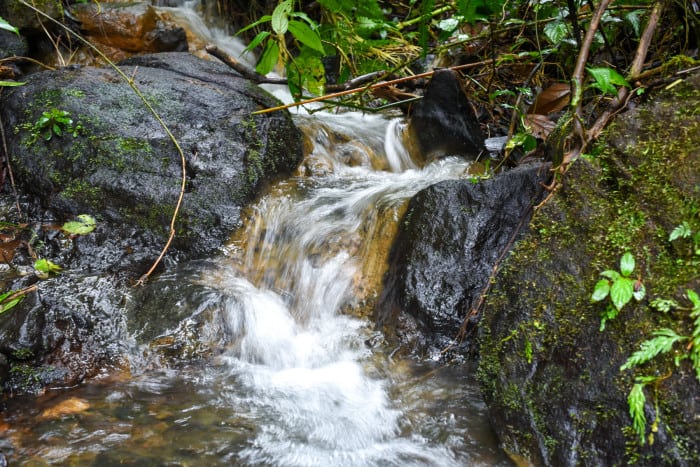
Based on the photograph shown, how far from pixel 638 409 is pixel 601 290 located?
424 mm

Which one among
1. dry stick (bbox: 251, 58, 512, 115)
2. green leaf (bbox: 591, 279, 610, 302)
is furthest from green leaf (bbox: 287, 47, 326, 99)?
green leaf (bbox: 591, 279, 610, 302)

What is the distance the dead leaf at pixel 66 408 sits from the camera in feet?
8.43

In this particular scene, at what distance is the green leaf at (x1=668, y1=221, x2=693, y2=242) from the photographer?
6.12 ft

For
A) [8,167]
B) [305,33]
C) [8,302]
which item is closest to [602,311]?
[305,33]

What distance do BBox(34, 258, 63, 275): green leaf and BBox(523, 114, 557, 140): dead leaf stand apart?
10.8 feet

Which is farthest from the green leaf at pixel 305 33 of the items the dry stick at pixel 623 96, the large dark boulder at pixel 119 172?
the large dark boulder at pixel 119 172

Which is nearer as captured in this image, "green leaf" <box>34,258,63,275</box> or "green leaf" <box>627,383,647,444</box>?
"green leaf" <box>627,383,647,444</box>

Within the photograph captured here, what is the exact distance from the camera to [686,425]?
1679 millimetres

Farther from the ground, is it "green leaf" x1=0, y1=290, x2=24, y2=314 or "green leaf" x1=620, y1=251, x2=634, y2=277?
"green leaf" x1=620, y1=251, x2=634, y2=277

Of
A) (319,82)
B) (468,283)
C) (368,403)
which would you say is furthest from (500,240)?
(319,82)

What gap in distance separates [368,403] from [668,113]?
1941 mm

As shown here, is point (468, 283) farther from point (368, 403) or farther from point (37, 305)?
point (37, 305)

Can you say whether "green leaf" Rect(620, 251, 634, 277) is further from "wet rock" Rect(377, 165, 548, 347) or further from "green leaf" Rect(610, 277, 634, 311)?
"wet rock" Rect(377, 165, 548, 347)

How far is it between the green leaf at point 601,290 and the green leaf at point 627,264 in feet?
0.22
